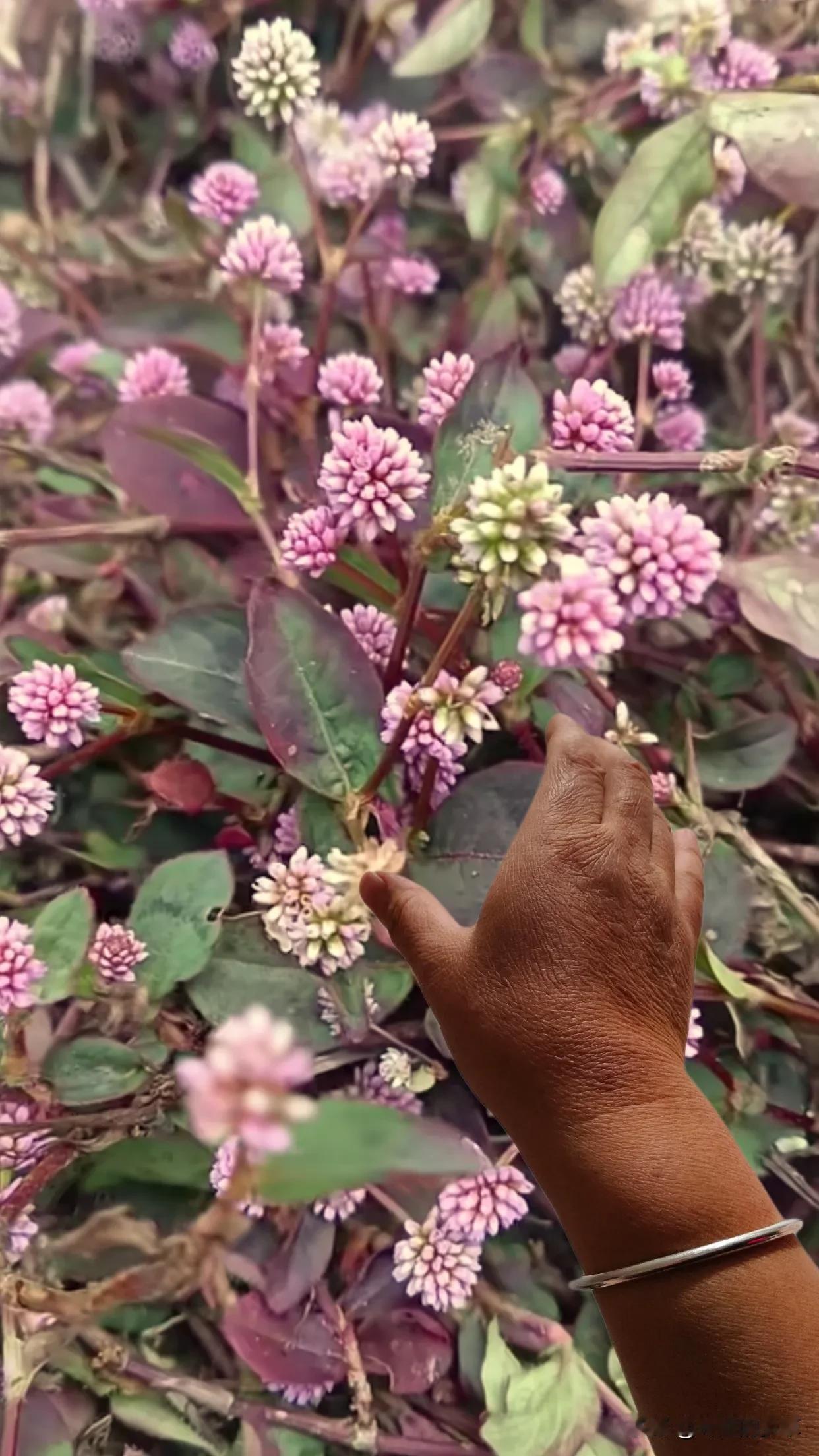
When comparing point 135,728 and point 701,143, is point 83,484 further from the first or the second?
point 701,143

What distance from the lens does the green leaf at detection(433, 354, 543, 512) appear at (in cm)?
46

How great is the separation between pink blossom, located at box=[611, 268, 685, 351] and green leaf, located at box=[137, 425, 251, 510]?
25 cm

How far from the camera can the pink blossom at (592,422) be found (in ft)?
1.56

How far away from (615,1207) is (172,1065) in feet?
0.68

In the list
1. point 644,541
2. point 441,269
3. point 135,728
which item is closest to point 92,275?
point 441,269

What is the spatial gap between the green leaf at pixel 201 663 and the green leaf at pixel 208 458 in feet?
0.21

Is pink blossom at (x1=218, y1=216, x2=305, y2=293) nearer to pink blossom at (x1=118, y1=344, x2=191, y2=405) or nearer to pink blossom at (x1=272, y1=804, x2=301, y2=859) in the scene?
pink blossom at (x1=118, y1=344, x2=191, y2=405)

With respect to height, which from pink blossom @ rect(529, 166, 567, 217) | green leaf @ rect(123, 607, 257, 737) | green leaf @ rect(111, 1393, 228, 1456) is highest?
pink blossom @ rect(529, 166, 567, 217)

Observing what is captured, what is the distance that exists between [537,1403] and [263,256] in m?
0.59

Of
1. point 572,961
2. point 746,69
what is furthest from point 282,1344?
point 746,69

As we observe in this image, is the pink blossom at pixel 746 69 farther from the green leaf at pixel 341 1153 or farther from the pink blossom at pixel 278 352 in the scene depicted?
the green leaf at pixel 341 1153

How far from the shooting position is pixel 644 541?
Answer: 41 cm

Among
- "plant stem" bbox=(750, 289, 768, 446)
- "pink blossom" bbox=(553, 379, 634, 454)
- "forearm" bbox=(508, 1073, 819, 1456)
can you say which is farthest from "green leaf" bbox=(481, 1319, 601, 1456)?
"plant stem" bbox=(750, 289, 768, 446)

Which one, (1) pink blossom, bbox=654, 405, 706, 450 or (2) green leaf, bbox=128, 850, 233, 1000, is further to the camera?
(1) pink blossom, bbox=654, 405, 706, 450
